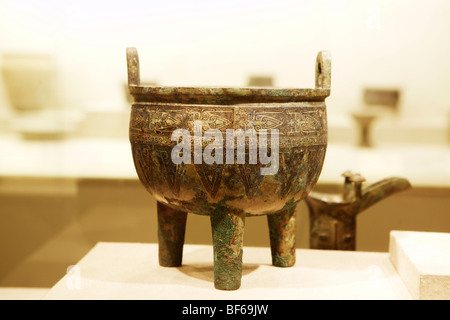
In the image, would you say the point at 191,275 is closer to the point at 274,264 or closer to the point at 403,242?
→ the point at 274,264

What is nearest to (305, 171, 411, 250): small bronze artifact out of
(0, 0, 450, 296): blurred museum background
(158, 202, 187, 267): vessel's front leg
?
(0, 0, 450, 296): blurred museum background

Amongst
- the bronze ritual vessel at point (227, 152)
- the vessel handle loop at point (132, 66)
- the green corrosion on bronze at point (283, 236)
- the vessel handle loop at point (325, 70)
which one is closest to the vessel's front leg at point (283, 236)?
the green corrosion on bronze at point (283, 236)

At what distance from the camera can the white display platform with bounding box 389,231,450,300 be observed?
152cm

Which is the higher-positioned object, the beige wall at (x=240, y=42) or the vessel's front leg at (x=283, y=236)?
the beige wall at (x=240, y=42)

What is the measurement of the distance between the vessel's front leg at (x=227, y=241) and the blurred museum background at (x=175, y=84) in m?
0.87

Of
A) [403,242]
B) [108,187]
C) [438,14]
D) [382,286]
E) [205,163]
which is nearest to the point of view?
[205,163]

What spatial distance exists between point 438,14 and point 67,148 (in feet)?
5.44

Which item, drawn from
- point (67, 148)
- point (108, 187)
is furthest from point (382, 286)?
point (67, 148)

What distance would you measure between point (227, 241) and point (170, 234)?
1.00 ft

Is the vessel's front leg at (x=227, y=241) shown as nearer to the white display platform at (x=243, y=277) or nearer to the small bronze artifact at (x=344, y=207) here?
the white display platform at (x=243, y=277)

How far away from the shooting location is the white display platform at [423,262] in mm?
1521

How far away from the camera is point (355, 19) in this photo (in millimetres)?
2352

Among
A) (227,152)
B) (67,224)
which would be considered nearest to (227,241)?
(227,152)

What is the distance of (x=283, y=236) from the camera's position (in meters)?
1.82
